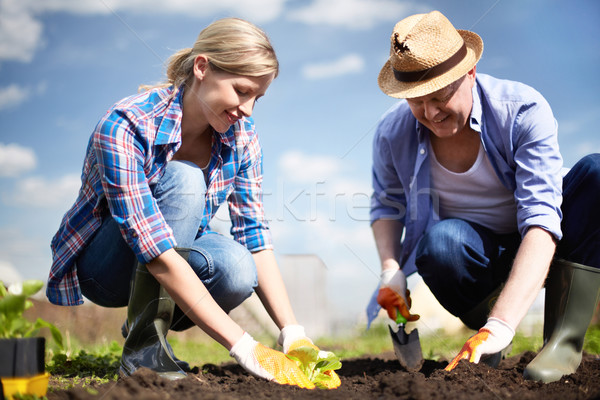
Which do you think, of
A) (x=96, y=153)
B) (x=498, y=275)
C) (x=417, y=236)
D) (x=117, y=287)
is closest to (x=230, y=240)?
(x=117, y=287)

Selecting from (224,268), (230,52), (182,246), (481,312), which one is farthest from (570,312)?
(230,52)

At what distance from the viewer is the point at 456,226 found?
7.22 feet

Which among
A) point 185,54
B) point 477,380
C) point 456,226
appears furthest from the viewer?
point 456,226

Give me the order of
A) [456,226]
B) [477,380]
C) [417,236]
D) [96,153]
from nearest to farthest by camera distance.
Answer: [477,380]
[96,153]
[456,226]
[417,236]

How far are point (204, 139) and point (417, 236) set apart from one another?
3.56 feet

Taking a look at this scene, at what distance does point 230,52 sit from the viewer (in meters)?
1.85

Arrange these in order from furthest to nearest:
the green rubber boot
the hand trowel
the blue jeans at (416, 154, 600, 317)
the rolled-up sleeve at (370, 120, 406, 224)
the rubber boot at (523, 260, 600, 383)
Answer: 1. the rolled-up sleeve at (370, 120, 406, 224)
2. the hand trowel
3. the blue jeans at (416, 154, 600, 317)
4. the rubber boot at (523, 260, 600, 383)
5. the green rubber boot

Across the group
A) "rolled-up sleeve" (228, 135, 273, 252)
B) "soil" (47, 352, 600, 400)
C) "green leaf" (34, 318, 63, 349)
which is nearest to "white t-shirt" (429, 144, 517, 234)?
"soil" (47, 352, 600, 400)

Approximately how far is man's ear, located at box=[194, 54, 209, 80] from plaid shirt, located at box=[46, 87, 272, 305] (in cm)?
11

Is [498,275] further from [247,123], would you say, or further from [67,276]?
[67,276]

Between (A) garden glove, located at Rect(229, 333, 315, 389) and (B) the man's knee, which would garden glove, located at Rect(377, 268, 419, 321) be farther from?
(A) garden glove, located at Rect(229, 333, 315, 389)

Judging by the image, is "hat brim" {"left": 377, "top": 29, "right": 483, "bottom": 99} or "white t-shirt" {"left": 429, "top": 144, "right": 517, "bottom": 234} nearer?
"hat brim" {"left": 377, "top": 29, "right": 483, "bottom": 99}

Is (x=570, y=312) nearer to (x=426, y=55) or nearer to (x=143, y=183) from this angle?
(x=426, y=55)

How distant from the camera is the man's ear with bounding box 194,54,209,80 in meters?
1.90
